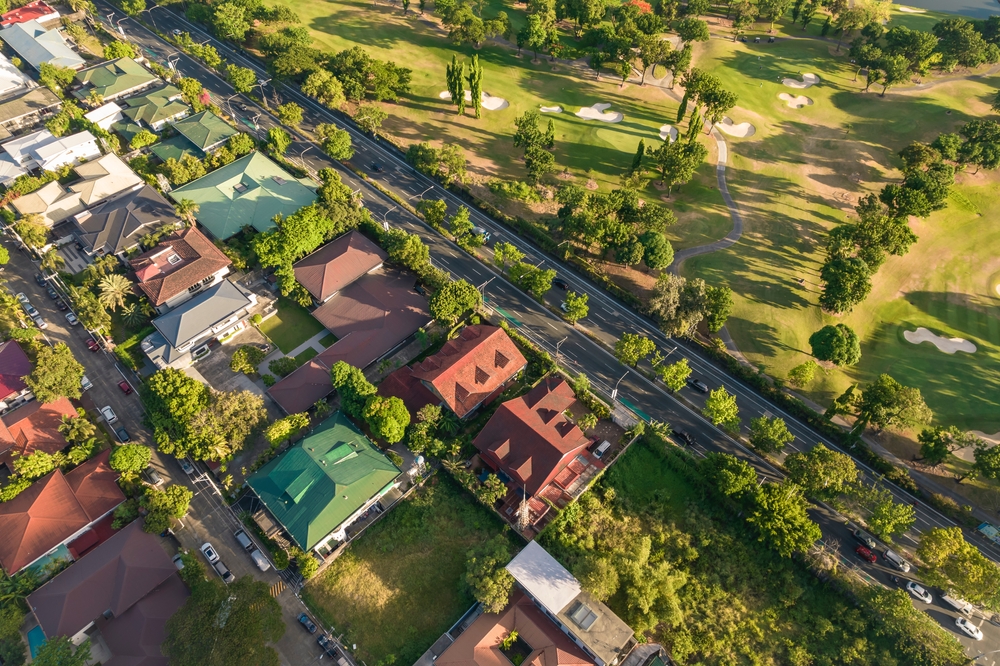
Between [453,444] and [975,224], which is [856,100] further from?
[453,444]

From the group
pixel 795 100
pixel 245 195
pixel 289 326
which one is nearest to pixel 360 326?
pixel 289 326

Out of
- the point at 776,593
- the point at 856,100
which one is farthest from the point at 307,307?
the point at 856,100

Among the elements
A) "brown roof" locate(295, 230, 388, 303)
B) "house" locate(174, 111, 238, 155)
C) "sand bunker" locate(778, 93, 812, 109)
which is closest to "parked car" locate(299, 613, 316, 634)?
"brown roof" locate(295, 230, 388, 303)

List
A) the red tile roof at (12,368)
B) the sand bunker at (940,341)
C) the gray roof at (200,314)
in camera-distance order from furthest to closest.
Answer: the sand bunker at (940,341)
the gray roof at (200,314)
the red tile roof at (12,368)

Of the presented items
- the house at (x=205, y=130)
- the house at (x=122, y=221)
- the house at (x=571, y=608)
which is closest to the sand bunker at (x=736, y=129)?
the house at (x=571, y=608)

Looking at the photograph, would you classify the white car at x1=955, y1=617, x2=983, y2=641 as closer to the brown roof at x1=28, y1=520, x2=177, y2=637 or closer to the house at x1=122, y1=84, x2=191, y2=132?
the brown roof at x1=28, y1=520, x2=177, y2=637

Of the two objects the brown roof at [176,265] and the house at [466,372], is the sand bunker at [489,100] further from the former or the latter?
the house at [466,372]

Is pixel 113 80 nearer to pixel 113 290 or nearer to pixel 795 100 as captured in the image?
pixel 113 290
